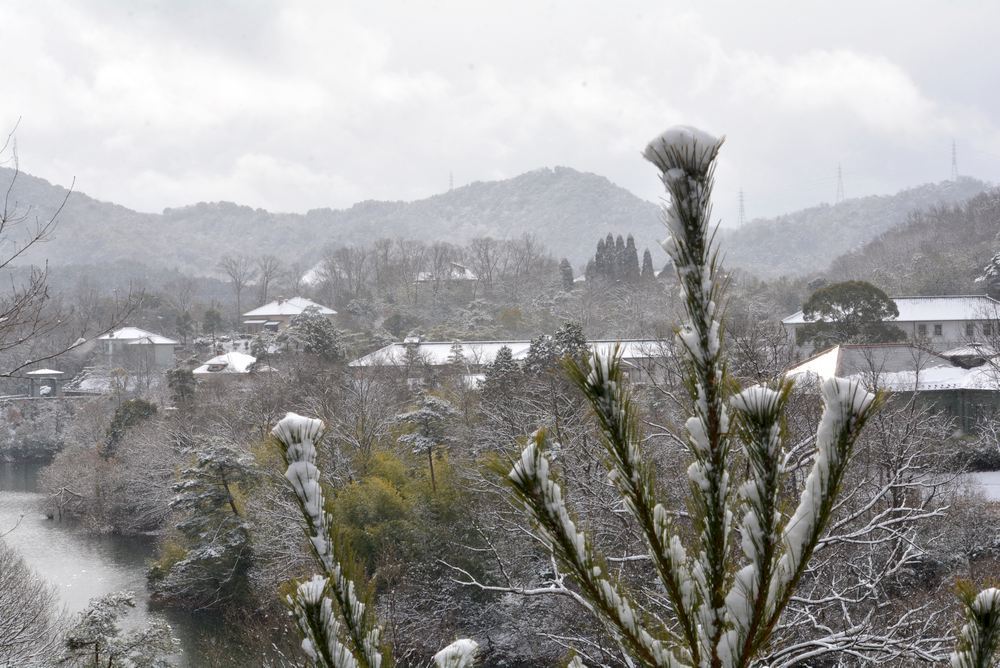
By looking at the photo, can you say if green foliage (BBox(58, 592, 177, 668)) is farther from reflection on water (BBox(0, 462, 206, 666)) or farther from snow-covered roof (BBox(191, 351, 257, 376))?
snow-covered roof (BBox(191, 351, 257, 376))

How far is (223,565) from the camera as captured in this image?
1545cm

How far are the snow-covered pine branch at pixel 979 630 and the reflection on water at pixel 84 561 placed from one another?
45.9 feet

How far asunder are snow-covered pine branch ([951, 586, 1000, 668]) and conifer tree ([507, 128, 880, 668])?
370 millimetres

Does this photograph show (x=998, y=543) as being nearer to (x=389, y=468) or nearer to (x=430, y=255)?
(x=389, y=468)

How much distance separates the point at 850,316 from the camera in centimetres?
2723

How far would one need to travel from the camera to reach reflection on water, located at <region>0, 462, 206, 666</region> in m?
14.9

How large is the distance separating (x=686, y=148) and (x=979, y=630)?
3.46ft

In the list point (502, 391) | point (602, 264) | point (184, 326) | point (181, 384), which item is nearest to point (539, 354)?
point (502, 391)

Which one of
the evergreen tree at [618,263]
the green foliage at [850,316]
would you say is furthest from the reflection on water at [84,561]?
the evergreen tree at [618,263]

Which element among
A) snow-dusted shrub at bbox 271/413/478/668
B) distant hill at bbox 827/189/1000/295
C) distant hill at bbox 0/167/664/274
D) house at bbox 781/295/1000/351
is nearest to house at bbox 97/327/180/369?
house at bbox 781/295/1000/351

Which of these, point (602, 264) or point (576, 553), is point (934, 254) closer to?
point (602, 264)

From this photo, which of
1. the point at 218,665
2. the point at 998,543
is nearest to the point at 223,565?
the point at 218,665

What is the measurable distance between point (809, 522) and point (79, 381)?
43235mm

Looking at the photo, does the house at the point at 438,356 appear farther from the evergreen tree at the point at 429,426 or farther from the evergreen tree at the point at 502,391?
the evergreen tree at the point at 429,426
